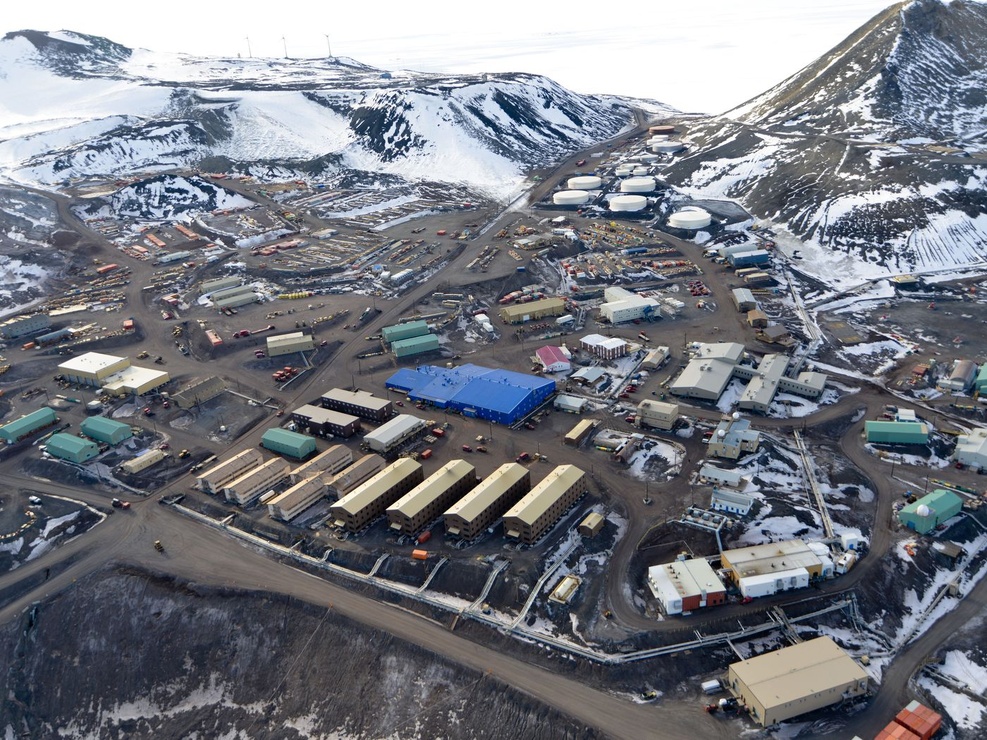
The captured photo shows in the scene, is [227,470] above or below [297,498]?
below

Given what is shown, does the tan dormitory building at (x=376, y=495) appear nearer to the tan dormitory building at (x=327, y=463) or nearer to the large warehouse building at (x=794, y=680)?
the tan dormitory building at (x=327, y=463)

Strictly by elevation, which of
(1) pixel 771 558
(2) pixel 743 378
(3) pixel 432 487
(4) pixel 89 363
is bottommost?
(4) pixel 89 363

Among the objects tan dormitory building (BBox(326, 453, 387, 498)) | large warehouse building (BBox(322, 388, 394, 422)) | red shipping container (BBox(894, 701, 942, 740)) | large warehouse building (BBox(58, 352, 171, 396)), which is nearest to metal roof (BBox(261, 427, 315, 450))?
tan dormitory building (BBox(326, 453, 387, 498))

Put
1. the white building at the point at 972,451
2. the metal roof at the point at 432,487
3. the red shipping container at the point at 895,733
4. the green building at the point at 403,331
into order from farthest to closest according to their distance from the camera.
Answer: the green building at the point at 403,331 → the white building at the point at 972,451 → the metal roof at the point at 432,487 → the red shipping container at the point at 895,733

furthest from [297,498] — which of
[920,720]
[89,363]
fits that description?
[920,720]

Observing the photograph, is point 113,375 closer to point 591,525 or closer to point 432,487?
point 432,487

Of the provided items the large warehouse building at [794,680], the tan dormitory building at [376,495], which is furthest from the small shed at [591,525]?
the tan dormitory building at [376,495]
